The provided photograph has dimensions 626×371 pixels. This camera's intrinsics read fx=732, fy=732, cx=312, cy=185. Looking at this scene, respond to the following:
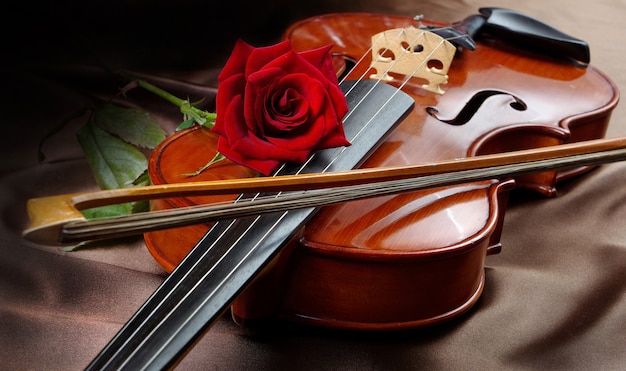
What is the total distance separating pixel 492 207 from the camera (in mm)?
641

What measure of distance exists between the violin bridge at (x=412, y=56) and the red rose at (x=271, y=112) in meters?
0.19

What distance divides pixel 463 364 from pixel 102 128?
0.49m

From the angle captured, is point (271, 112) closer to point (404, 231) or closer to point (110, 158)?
point (404, 231)

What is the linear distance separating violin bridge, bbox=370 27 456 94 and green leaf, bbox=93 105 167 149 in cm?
26

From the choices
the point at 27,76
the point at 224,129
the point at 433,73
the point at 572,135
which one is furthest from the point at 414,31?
the point at 27,76

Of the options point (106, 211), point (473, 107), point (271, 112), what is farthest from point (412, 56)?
point (106, 211)

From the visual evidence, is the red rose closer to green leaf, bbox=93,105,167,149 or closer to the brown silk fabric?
the brown silk fabric

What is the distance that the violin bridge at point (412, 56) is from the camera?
2.70 feet

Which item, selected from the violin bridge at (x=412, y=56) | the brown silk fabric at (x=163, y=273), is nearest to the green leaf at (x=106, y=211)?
the brown silk fabric at (x=163, y=273)

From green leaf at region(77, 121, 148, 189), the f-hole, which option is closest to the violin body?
the f-hole

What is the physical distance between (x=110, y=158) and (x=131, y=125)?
0.22 feet

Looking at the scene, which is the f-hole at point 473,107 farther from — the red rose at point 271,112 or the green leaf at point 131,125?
the green leaf at point 131,125

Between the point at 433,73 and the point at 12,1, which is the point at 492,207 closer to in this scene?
the point at 433,73

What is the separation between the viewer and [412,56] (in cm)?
83
